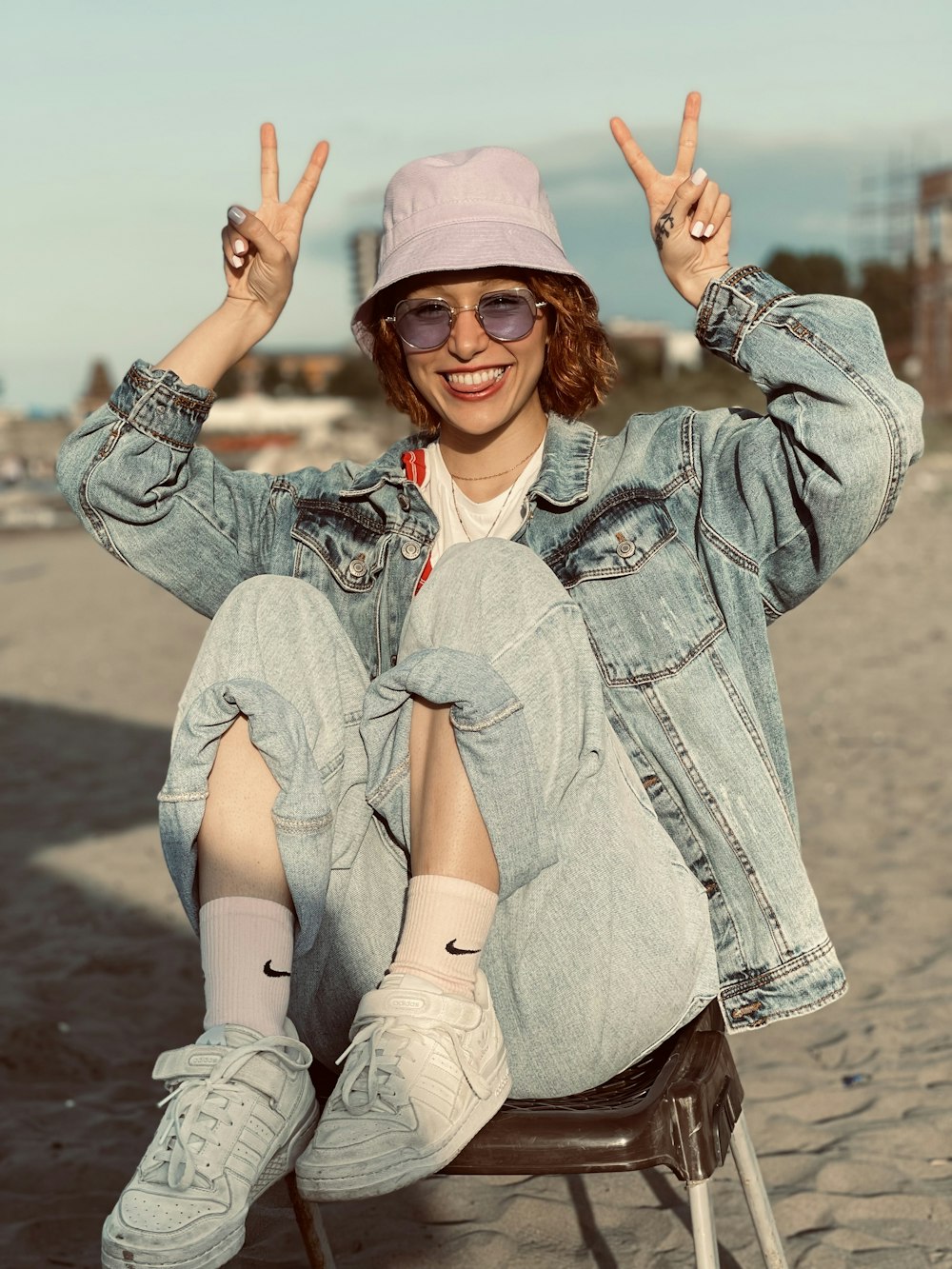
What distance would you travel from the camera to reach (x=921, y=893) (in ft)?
15.2

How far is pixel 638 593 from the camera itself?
221cm

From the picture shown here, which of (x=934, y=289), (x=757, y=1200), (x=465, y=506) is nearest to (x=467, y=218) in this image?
(x=465, y=506)

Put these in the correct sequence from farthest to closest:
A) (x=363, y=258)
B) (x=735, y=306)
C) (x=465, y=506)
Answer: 1. (x=363, y=258)
2. (x=465, y=506)
3. (x=735, y=306)

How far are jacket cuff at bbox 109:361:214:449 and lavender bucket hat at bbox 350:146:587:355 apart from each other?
1.23 ft

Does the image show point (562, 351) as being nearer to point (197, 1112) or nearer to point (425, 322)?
point (425, 322)

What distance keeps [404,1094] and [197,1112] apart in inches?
9.9

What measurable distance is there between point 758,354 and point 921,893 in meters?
2.94

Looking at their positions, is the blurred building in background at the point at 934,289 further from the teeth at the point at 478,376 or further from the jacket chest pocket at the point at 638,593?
the jacket chest pocket at the point at 638,593

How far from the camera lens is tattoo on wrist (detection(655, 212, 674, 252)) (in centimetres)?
224

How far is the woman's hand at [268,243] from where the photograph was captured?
2420 mm

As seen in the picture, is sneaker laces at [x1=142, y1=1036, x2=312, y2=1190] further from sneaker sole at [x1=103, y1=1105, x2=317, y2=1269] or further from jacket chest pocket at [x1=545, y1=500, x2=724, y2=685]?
jacket chest pocket at [x1=545, y1=500, x2=724, y2=685]

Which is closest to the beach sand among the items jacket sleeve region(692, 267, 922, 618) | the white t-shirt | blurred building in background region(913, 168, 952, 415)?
the white t-shirt

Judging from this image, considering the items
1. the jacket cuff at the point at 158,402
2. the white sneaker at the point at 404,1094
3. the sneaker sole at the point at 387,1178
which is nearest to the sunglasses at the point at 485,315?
the jacket cuff at the point at 158,402

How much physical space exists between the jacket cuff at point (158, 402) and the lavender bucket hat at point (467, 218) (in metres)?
0.37
